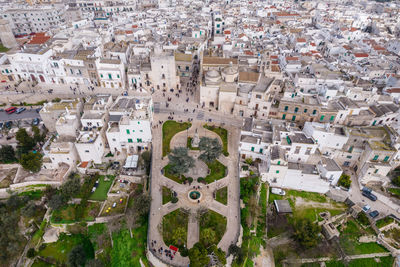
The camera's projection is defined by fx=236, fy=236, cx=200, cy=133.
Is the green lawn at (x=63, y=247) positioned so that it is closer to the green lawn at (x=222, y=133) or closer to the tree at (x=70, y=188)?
the tree at (x=70, y=188)

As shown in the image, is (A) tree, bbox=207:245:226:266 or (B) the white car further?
(B) the white car

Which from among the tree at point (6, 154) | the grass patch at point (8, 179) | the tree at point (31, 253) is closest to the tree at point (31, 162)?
the grass patch at point (8, 179)

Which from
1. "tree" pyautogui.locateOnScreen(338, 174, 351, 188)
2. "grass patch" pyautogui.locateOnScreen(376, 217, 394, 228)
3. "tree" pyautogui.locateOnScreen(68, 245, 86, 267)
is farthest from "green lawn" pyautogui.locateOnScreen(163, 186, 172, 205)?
"grass patch" pyautogui.locateOnScreen(376, 217, 394, 228)

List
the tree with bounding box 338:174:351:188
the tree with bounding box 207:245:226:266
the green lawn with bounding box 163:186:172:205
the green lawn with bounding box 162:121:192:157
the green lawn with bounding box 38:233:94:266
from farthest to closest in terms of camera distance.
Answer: the green lawn with bounding box 162:121:192:157, the tree with bounding box 338:174:351:188, the green lawn with bounding box 163:186:172:205, the green lawn with bounding box 38:233:94:266, the tree with bounding box 207:245:226:266

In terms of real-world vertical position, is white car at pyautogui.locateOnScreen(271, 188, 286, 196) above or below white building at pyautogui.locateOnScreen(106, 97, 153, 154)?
below

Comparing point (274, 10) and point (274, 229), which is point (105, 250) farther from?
point (274, 10)

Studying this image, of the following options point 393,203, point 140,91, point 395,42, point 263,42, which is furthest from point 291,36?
point 393,203

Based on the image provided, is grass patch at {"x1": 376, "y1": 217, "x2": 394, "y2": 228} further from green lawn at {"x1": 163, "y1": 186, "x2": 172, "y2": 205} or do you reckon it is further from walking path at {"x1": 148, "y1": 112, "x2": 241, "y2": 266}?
green lawn at {"x1": 163, "y1": 186, "x2": 172, "y2": 205}
